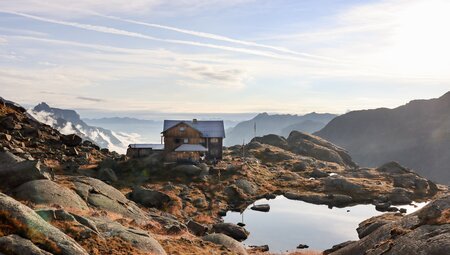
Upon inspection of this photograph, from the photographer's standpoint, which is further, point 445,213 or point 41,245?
point 445,213

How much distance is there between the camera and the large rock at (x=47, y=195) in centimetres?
3569

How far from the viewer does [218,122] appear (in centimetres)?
11300

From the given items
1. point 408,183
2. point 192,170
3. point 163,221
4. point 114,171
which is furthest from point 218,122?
point 163,221

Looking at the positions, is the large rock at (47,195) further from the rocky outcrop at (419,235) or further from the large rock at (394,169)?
the large rock at (394,169)

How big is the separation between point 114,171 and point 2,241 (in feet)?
226

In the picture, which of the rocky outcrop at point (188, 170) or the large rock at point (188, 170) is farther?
the large rock at point (188, 170)

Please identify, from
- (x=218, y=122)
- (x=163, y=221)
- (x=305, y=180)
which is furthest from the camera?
(x=218, y=122)

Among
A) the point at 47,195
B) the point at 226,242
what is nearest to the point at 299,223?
the point at 226,242

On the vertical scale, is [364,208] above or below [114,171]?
below

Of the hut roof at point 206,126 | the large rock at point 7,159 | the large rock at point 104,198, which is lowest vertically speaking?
the large rock at point 104,198

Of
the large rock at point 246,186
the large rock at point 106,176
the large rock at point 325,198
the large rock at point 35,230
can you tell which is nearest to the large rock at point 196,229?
the large rock at point 35,230

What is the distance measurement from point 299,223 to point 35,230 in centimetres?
5118

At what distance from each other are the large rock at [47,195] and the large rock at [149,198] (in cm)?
2263

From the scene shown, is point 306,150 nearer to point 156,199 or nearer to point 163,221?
point 156,199
